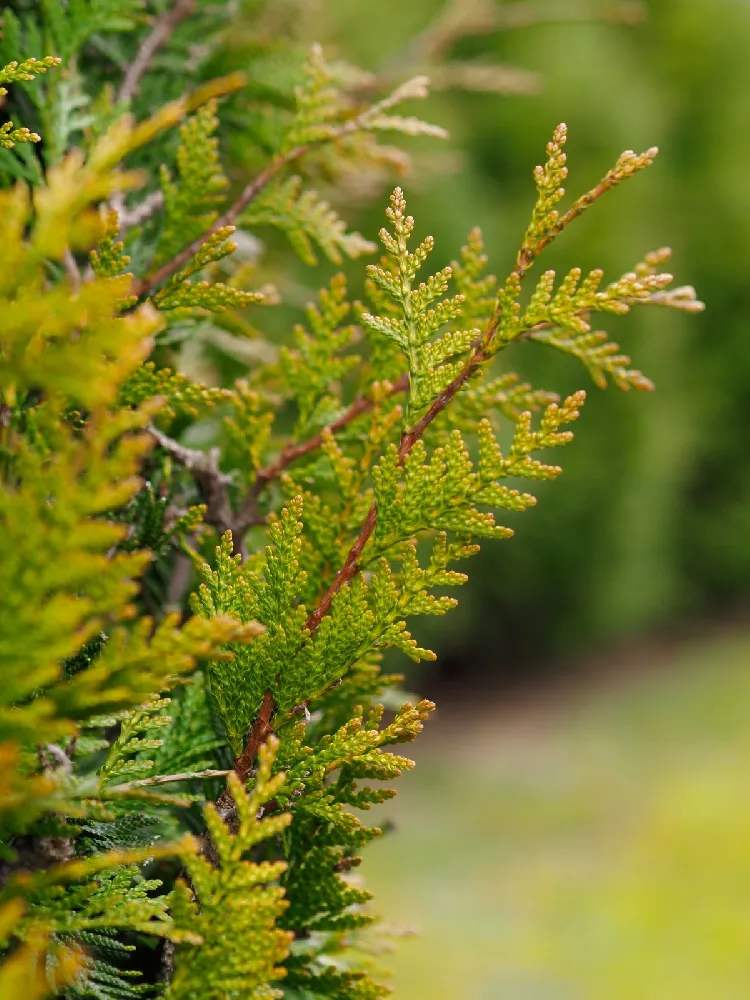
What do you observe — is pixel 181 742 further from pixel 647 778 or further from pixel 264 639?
pixel 647 778

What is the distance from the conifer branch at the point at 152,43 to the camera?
1855mm

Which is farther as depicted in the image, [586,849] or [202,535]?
[586,849]

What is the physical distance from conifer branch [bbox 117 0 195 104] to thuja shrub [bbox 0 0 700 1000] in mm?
13

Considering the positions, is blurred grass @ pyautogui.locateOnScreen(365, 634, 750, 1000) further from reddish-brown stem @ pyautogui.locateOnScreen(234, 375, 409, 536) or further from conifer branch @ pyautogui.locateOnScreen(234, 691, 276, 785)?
conifer branch @ pyautogui.locateOnScreen(234, 691, 276, 785)

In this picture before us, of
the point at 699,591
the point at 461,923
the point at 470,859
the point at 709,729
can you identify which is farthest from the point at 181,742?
the point at 699,591

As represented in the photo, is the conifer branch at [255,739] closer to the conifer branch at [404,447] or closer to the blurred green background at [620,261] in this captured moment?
the conifer branch at [404,447]

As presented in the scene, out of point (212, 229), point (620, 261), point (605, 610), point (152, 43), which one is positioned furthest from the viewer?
point (605, 610)

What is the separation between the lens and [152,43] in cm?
191

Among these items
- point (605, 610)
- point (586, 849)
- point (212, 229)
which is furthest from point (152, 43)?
point (605, 610)

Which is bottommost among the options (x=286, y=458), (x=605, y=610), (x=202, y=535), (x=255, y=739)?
(x=255, y=739)

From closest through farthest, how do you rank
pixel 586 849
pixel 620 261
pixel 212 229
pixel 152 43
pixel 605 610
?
1. pixel 212 229
2. pixel 152 43
3. pixel 586 849
4. pixel 620 261
5. pixel 605 610

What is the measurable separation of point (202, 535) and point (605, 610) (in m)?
12.6

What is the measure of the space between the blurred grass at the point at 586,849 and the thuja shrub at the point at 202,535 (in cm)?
653

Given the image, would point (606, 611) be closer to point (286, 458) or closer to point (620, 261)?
point (620, 261)
